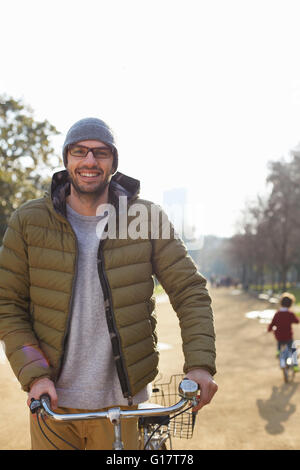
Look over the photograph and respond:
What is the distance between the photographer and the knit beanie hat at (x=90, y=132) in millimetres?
2443

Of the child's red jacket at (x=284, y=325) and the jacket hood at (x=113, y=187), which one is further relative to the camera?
the child's red jacket at (x=284, y=325)

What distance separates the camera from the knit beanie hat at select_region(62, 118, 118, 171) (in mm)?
2443

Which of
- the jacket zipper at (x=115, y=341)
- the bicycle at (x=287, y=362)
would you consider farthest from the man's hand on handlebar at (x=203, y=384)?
the bicycle at (x=287, y=362)

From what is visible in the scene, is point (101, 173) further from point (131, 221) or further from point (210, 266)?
point (210, 266)

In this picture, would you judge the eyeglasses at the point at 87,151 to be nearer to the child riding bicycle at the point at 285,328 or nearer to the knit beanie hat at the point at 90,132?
the knit beanie hat at the point at 90,132

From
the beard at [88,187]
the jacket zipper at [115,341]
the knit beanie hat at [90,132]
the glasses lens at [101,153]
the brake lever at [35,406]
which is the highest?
the knit beanie hat at [90,132]

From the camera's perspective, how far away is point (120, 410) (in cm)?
195

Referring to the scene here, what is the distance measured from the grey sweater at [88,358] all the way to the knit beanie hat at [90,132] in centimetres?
65

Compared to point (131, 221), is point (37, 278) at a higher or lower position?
lower

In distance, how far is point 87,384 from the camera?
8.01ft

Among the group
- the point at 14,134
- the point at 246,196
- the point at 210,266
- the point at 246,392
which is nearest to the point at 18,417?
the point at 246,392

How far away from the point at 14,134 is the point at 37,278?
75.1 feet
